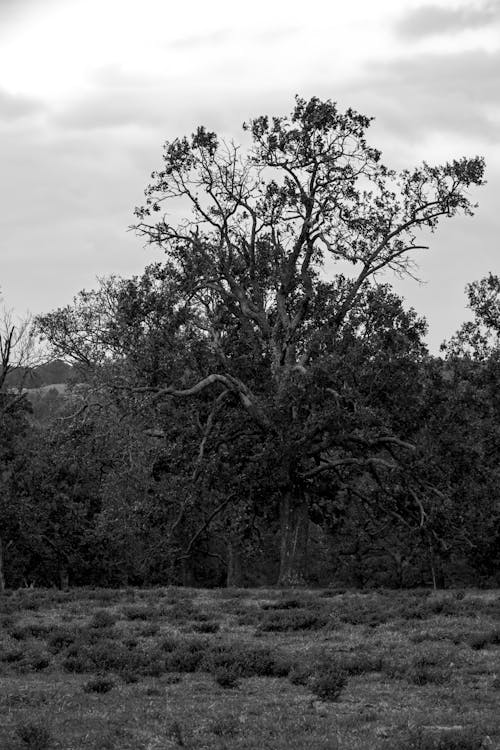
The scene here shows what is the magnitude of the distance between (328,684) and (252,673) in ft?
7.78

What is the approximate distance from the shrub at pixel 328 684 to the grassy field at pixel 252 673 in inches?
1.3

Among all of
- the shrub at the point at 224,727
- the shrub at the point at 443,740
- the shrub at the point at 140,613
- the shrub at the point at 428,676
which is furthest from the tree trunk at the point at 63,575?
the shrub at the point at 443,740

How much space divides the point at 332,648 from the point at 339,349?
1768 centimetres

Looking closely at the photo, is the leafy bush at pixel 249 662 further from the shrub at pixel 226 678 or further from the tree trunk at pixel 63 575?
the tree trunk at pixel 63 575

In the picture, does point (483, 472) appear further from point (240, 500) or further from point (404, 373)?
point (240, 500)

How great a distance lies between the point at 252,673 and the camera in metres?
18.7

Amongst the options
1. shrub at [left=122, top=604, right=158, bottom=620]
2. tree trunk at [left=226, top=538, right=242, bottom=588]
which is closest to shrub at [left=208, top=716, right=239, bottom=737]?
shrub at [left=122, top=604, right=158, bottom=620]

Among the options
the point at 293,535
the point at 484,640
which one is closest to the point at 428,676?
the point at 484,640

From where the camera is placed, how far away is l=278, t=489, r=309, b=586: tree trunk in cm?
3888

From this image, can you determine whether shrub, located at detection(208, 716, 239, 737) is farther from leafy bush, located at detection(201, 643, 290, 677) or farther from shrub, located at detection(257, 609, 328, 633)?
shrub, located at detection(257, 609, 328, 633)

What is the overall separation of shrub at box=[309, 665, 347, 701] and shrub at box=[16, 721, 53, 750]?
496 cm


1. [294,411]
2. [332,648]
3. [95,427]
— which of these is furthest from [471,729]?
[95,427]

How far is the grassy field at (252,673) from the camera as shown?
547 inches

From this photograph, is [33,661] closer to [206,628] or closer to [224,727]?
[206,628]
